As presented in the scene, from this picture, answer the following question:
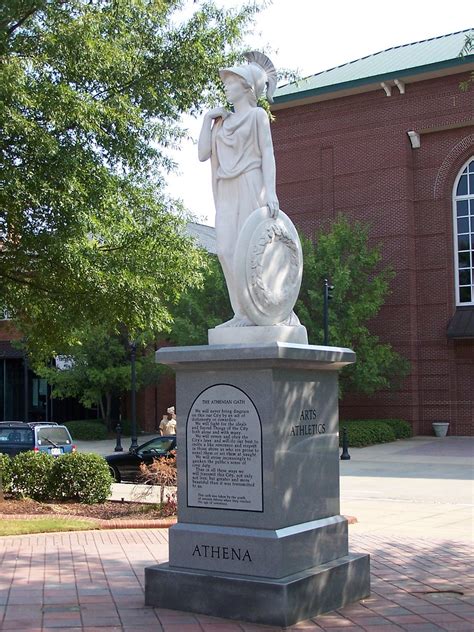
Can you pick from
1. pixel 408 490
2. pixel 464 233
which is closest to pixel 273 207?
pixel 408 490

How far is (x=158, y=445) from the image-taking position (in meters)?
19.4

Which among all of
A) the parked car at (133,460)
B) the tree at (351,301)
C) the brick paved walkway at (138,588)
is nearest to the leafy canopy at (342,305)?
the tree at (351,301)

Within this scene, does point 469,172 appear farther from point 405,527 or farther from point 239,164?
point 239,164

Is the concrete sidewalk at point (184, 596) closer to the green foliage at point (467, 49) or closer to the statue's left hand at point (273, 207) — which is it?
the statue's left hand at point (273, 207)

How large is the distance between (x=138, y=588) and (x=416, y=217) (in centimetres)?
3004

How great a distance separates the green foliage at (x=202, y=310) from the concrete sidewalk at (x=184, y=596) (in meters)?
17.6

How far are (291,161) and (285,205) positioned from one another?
2.01 m

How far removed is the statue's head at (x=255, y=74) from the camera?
737 centimetres

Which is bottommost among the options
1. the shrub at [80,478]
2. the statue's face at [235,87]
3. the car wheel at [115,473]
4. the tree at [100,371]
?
the car wheel at [115,473]

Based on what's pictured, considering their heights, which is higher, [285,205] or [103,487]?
[285,205]

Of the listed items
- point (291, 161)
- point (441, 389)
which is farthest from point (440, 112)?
point (441, 389)

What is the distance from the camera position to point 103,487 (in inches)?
568

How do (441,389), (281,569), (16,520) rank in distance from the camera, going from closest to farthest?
(281,569)
(16,520)
(441,389)

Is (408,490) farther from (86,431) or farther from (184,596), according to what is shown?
(86,431)
